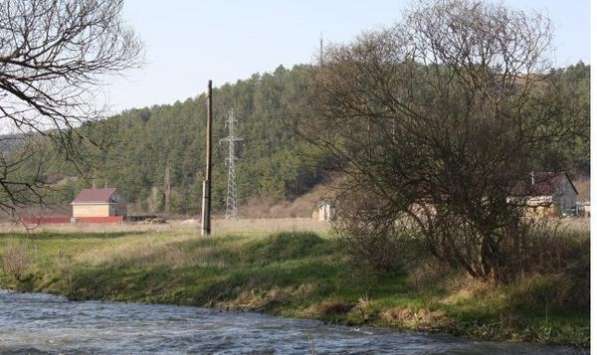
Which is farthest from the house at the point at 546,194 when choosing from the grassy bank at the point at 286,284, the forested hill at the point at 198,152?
the forested hill at the point at 198,152

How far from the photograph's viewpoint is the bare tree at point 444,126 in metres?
17.9

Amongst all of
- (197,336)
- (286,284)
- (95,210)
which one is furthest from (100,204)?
(197,336)

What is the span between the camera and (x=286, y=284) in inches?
912

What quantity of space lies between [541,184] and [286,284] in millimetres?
7843

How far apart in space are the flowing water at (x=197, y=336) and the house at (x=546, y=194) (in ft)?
12.1

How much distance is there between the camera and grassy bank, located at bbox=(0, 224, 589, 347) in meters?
17.8

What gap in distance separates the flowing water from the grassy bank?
0.95 meters

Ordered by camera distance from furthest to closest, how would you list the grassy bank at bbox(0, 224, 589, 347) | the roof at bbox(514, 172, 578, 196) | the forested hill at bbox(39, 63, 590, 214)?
the forested hill at bbox(39, 63, 590, 214), the roof at bbox(514, 172, 578, 196), the grassy bank at bbox(0, 224, 589, 347)

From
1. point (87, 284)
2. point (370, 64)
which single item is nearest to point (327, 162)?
point (370, 64)

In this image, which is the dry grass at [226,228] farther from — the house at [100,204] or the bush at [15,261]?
the house at [100,204]

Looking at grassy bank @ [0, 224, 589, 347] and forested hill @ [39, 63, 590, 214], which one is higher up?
forested hill @ [39, 63, 590, 214]

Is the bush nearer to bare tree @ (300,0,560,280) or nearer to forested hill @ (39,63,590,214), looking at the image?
bare tree @ (300,0,560,280)

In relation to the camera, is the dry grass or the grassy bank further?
the dry grass

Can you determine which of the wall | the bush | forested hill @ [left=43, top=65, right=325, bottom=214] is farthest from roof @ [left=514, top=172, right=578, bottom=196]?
the wall
